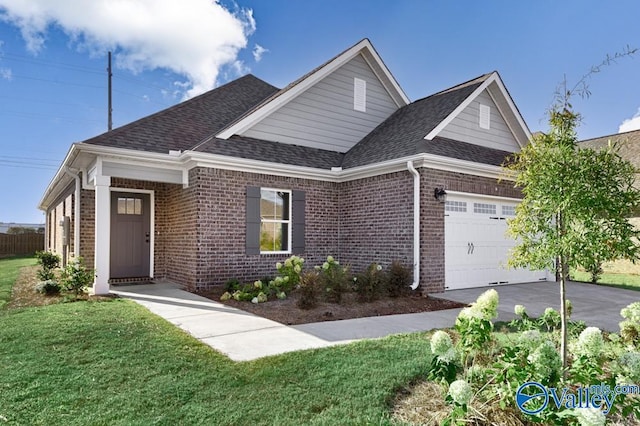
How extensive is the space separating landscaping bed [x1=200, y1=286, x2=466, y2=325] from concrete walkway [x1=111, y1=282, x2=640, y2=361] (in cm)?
26

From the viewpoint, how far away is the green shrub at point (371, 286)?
7.86 meters

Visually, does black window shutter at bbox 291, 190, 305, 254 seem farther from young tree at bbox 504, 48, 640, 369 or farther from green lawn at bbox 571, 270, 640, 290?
green lawn at bbox 571, 270, 640, 290

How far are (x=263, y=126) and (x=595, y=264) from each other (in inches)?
344

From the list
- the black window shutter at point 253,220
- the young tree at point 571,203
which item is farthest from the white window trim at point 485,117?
the young tree at point 571,203

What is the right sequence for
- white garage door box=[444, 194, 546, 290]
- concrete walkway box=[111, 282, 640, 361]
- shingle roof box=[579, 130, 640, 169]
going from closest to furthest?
concrete walkway box=[111, 282, 640, 361], white garage door box=[444, 194, 546, 290], shingle roof box=[579, 130, 640, 169]

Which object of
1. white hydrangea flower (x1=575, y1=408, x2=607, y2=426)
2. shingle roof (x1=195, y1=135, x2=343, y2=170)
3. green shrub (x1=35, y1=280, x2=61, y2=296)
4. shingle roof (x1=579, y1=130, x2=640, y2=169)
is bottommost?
green shrub (x1=35, y1=280, x2=61, y2=296)

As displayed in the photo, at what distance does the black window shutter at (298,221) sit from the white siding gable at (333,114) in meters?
1.76

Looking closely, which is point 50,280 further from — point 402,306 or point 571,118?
point 571,118

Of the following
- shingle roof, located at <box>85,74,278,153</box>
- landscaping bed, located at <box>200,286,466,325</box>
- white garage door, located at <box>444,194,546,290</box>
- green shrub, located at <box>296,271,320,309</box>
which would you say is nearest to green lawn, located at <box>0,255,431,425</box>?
landscaping bed, located at <box>200,286,466,325</box>

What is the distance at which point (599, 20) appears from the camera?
9.38 meters

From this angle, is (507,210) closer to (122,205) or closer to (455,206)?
(455,206)

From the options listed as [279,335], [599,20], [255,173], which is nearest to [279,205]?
[255,173]

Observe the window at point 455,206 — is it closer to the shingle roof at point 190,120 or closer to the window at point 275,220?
the window at point 275,220

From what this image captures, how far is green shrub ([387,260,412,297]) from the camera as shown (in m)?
8.27
